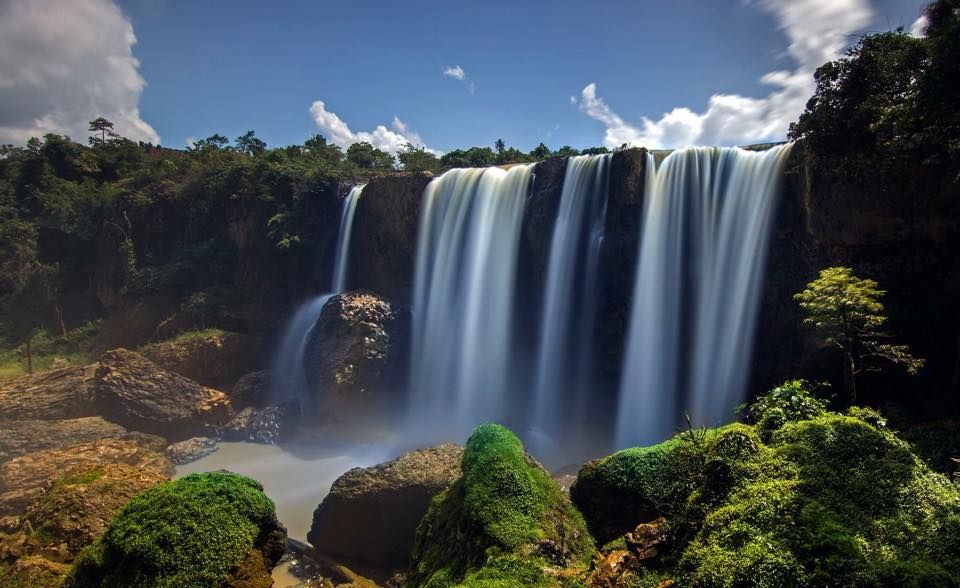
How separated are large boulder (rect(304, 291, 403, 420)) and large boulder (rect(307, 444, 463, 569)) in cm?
879

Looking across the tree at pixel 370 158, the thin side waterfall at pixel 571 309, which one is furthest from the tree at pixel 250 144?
the thin side waterfall at pixel 571 309

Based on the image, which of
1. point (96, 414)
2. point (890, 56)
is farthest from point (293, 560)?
point (890, 56)

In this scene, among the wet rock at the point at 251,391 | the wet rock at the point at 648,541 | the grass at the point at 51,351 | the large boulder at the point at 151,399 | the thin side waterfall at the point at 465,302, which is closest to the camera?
the wet rock at the point at 648,541

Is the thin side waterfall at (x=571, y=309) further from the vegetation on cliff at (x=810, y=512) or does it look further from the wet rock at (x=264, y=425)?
the vegetation on cliff at (x=810, y=512)

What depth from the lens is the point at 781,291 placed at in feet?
46.2

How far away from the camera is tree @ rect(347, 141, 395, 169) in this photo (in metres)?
37.2

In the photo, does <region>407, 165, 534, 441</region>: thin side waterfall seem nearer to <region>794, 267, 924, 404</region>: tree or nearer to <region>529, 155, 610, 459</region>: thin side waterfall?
<region>529, 155, 610, 459</region>: thin side waterfall

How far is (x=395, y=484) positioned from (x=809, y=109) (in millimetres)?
14424

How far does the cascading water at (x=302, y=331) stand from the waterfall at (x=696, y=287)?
14666 mm

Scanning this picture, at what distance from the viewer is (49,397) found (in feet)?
61.4

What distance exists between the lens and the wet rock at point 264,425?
1938 cm

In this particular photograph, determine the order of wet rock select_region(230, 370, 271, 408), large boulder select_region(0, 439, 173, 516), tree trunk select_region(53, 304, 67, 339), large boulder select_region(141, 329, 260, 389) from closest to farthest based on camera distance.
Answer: large boulder select_region(0, 439, 173, 516) < wet rock select_region(230, 370, 271, 408) < large boulder select_region(141, 329, 260, 389) < tree trunk select_region(53, 304, 67, 339)

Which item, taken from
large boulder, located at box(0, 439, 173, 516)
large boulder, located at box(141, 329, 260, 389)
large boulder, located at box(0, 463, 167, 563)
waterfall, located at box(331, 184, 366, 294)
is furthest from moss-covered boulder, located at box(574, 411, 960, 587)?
large boulder, located at box(141, 329, 260, 389)

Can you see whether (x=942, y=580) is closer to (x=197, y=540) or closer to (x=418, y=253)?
(x=197, y=540)
